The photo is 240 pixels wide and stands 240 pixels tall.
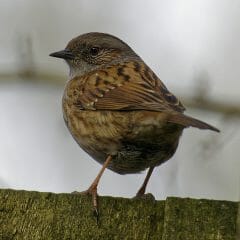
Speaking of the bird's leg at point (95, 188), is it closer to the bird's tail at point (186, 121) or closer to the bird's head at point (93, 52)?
the bird's tail at point (186, 121)

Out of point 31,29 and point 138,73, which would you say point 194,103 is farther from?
point 31,29

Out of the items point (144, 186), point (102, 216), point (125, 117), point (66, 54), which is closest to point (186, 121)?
point (125, 117)

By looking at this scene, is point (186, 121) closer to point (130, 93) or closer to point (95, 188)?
point (95, 188)

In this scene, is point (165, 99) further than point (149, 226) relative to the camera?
Yes

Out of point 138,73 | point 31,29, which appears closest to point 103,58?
point 138,73

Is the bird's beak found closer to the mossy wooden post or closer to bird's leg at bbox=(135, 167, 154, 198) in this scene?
bird's leg at bbox=(135, 167, 154, 198)

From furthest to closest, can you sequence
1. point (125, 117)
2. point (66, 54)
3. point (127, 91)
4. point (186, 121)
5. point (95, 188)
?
1. point (66, 54)
2. point (127, 91)
3. point (125, 117)
4. point (186, 121)
5. point (95, 188)

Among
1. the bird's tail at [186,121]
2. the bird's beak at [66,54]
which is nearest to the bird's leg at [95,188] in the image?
the bird's tail at [186,121]
